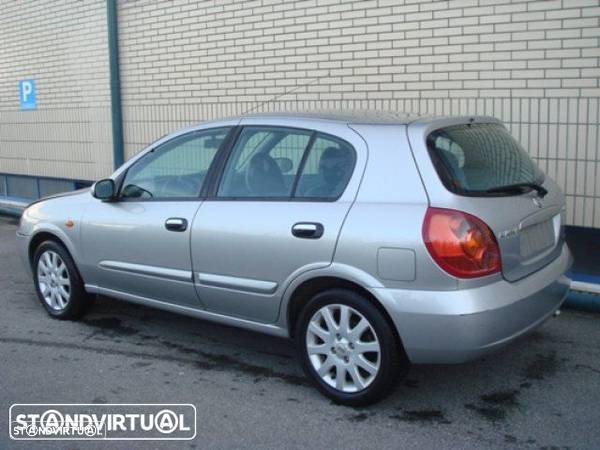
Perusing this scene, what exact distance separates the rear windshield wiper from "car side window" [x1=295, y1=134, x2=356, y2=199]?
2.66 feet

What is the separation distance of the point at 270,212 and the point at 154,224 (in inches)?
39.8

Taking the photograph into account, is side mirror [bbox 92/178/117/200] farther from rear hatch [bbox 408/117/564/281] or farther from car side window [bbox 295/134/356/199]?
rear hatch [bbox 408/117/564/281]

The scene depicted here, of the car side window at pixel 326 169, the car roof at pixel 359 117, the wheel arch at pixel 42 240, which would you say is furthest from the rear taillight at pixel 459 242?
the wheel arch at pixel 42 240

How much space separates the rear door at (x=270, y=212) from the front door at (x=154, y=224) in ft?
0.53

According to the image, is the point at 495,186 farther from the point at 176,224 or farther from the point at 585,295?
the point at 585,295

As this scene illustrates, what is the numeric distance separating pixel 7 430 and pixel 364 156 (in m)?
2.47

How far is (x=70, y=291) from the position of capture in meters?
6.09

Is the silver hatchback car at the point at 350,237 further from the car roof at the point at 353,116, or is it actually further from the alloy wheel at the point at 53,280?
the alloy wheel at the point at 53,280

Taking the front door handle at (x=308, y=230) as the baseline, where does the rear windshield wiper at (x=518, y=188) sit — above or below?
above

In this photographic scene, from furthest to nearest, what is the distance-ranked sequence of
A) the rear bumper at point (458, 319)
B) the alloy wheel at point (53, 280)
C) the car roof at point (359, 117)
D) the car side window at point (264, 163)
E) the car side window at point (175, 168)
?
the alloy wheel at point (53, 280), the car side window at point (175, 168), the car side window at point (264, 163), the car roof at point (359, 117), the rear bumper at point (458, 319)

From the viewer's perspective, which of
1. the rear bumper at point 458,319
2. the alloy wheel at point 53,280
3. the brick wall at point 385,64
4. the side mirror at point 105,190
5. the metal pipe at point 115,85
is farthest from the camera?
the metal pipe at point 115,85

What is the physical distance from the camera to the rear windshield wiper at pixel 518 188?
171 inches

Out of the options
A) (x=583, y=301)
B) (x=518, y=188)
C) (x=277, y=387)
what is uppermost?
(x=518, y=188)

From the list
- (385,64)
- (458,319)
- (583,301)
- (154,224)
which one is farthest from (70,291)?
(583,301)
